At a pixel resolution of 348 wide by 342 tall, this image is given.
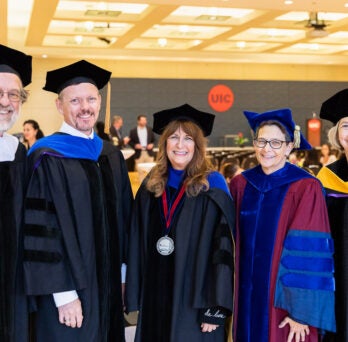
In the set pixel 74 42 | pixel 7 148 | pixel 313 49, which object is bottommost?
A: pixel 7 148

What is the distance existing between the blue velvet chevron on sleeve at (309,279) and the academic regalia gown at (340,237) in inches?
5.2

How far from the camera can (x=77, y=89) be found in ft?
9.15

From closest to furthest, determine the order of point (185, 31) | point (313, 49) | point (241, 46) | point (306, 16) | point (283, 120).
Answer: point (283, 120) < point (306, 16) < point (185, 31) < point (241, 46) < point (313, 49)

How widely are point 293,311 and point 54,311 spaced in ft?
3.89

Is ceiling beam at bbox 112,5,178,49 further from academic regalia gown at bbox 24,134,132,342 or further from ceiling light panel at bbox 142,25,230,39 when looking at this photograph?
academic regalia gown at bbox 24,134,132,342

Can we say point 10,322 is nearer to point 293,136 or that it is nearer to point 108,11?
point 293,136

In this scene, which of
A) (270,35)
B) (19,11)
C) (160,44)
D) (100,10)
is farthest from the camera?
(160,44)

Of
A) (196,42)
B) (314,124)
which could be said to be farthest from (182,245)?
(314,124)

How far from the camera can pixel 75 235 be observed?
104 inches

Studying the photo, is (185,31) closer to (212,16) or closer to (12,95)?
(212,16)

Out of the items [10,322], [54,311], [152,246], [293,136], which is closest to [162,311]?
[152,246]

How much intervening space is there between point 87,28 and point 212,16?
3.00 meters

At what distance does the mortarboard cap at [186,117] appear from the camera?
284 cm

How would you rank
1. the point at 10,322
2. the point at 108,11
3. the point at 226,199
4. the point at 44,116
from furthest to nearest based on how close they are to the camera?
the point at 44,116 < the point at 108,11 < the point at 226,199 < the point at 10,322
